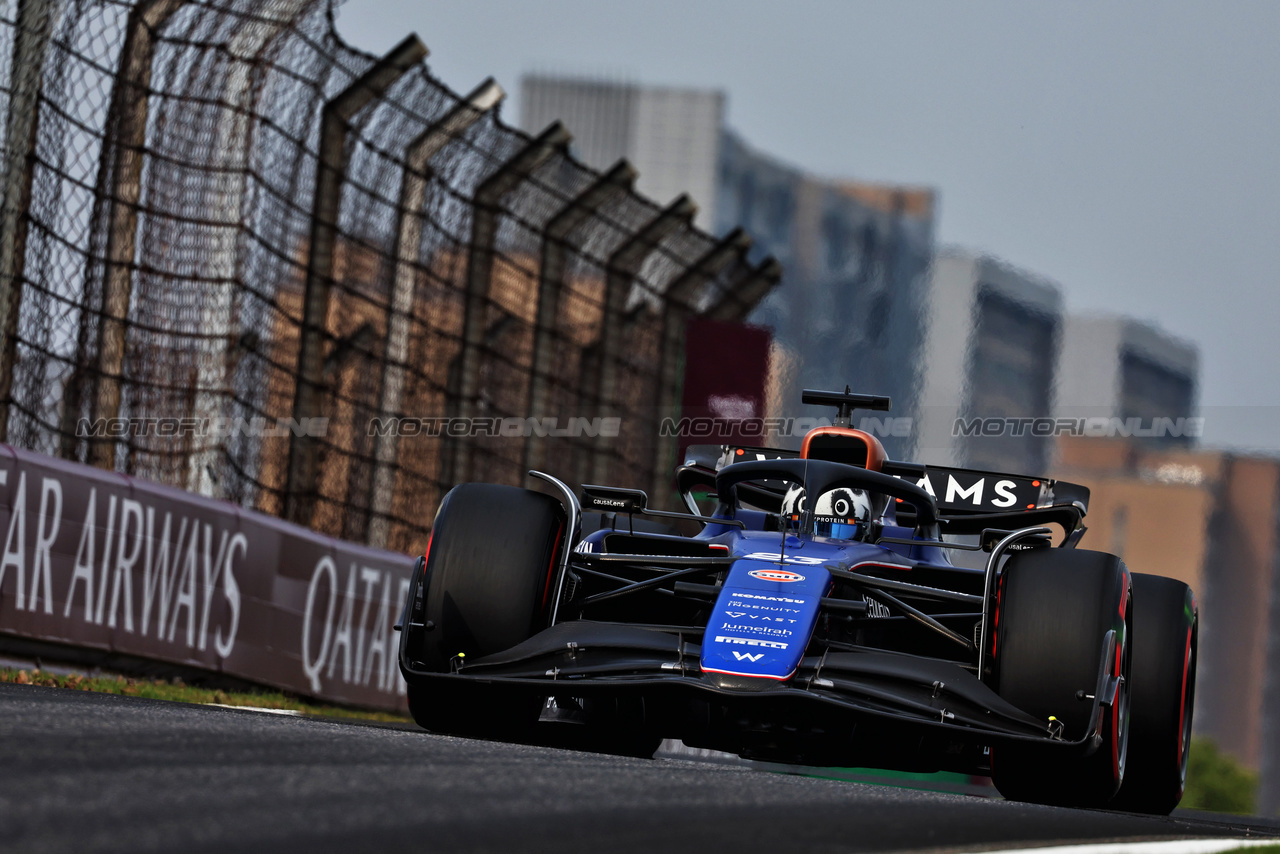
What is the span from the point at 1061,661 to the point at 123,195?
548 cm

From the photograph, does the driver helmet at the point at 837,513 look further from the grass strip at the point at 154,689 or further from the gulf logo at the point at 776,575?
the grass strip at the point at 154,689

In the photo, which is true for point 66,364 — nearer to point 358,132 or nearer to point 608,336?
point 358,132

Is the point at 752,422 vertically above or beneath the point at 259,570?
above

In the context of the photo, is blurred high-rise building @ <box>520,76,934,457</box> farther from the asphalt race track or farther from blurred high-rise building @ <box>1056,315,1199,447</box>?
the asphalt race track

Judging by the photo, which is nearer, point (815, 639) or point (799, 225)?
point (815, 639)

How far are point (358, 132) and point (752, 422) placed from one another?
5.65 metres

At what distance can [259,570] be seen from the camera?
1050cm

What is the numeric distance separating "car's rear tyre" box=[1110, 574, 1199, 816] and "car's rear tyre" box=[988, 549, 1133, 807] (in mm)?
746

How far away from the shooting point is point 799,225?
65.7m

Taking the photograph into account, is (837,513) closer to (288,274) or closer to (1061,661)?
(1061,661)

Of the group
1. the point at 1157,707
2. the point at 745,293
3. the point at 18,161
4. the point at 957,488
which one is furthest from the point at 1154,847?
the point at 745,293

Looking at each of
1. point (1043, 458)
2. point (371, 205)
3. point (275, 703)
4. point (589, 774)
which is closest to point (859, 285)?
point (1043, 458)

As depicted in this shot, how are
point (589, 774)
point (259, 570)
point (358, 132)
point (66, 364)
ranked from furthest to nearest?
point (358, 132) → point (259, 570) → point (66, 364) → point (589, 774)

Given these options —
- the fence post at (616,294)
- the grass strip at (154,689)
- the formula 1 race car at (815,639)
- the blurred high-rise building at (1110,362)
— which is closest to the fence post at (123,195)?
the grass strip at (154,689)
